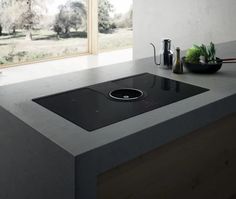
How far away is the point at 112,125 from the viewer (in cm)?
118

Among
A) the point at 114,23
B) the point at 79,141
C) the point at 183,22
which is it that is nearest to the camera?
the point at 79,141

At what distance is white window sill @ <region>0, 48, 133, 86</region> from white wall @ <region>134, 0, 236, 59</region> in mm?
1242

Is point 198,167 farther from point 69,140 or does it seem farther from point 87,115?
point 69,140

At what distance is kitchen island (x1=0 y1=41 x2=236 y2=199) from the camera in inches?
40.6

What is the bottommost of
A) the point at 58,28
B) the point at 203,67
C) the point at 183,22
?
the point at 58,28

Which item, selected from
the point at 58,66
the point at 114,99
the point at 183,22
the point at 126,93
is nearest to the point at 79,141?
the point at 114,99

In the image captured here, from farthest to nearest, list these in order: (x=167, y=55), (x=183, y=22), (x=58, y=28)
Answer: (x=58, y=28) < (x=183, y=22) < (x=167, y=55)

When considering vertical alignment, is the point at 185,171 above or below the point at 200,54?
below

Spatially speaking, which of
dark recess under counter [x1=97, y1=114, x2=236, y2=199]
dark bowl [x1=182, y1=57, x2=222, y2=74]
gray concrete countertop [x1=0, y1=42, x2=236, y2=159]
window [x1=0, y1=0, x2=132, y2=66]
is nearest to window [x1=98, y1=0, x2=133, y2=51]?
window [x1=0, y1=0, x2=132, y2=66]

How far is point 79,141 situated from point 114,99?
17.1 inches

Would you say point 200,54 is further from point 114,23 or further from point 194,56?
point 114,23

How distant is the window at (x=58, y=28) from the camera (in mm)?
5457

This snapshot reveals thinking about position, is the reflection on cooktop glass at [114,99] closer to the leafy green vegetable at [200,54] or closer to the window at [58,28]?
the leafy green vegetable at [200,54]

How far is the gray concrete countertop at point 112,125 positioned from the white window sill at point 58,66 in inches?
121
